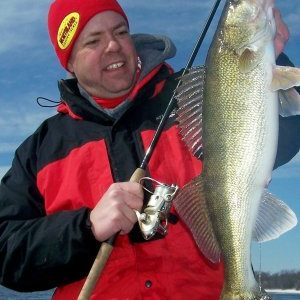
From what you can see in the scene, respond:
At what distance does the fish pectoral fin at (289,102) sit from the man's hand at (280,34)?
1.57 ft

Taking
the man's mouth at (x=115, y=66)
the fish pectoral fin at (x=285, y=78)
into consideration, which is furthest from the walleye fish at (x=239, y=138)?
the man's mouth at (x=115, y=66)

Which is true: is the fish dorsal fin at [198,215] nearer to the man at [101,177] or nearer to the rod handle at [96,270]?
the man at [101,177]

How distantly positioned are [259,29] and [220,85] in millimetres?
447

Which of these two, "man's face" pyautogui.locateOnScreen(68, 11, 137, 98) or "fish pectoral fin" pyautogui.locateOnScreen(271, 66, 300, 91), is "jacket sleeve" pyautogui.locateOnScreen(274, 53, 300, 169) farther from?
"man's face" pyautogui.locateOnScreen(68, 11, 137, 98)

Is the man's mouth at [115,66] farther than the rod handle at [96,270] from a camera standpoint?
Yes

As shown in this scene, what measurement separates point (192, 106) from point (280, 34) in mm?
821

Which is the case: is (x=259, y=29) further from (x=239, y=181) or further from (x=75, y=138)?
(x=75, y=138)

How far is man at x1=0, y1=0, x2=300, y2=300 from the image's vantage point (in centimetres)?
570

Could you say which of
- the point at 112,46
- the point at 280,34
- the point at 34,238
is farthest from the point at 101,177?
the point at 280,34

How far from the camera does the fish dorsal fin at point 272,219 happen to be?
15.6ft

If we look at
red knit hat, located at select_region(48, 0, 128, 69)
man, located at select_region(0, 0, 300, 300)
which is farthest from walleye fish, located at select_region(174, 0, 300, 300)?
red knit hat, located at select_region(48, 0, 128, 69)

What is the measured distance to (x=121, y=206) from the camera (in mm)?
5262

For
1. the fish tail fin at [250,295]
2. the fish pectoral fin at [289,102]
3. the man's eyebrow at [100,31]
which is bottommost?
the fish tail fin at [250,295]

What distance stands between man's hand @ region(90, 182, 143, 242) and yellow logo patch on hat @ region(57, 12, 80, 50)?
237cm
